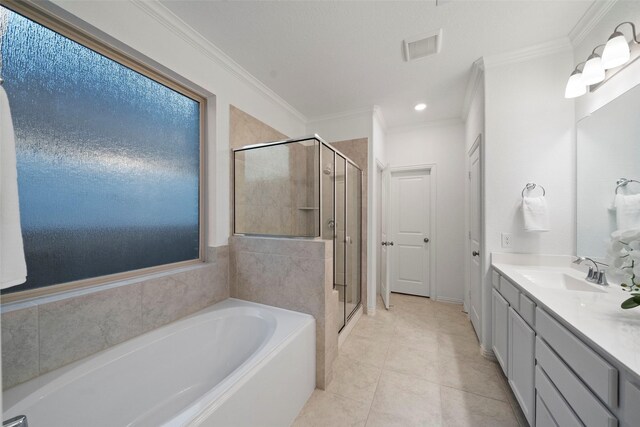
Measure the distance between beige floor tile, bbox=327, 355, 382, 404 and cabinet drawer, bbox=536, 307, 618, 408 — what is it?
3.75 ft

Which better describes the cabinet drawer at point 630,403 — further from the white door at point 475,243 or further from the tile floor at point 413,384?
the white door at point 475,243

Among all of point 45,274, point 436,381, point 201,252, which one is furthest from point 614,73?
point 45,274

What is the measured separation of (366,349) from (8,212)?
2370mm

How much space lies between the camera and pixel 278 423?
1.33 m

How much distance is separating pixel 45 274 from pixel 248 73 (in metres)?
2.03

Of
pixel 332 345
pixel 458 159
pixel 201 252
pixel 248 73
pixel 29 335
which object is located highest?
pixel 248 73

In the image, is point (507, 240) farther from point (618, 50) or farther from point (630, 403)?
point (630, 403)

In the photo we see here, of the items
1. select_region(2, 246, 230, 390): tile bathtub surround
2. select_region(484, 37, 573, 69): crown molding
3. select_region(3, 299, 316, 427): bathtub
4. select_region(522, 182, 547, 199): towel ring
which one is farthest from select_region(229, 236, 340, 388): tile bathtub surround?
select_region(484, 37, 573, 69): crown molding

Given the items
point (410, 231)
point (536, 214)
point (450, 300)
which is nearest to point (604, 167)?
point (536, 214)

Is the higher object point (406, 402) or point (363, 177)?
point (363, 177)

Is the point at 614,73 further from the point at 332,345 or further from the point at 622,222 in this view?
the point at 332,345

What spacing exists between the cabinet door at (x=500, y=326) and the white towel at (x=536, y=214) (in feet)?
1.88

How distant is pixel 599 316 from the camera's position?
40.3 inches

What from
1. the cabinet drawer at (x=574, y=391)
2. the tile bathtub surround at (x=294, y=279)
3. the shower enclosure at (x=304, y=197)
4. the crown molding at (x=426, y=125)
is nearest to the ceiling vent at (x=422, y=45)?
the shower enclosure at (x=304, y=197)
